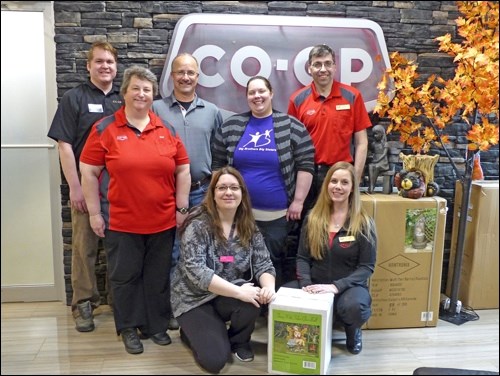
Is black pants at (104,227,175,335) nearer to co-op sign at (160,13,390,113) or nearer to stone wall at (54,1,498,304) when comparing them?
stone wall at (54,1,498,304)

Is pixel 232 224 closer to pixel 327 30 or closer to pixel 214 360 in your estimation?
pixel 214 360

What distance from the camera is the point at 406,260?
2.44 metres

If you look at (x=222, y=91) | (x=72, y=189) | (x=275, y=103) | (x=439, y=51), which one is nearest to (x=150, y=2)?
(x=222, y=91)

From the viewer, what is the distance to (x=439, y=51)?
280 cm

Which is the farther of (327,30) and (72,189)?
(327,30)

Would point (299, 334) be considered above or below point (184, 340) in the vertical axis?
above

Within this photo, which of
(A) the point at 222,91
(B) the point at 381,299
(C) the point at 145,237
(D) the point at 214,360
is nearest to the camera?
(D) the point at 214,360

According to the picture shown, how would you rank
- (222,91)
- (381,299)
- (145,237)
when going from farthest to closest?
(222,91) < (381,299) < (145,237)

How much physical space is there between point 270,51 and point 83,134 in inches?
44.5

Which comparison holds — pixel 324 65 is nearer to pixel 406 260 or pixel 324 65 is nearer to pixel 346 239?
pixel 346 239

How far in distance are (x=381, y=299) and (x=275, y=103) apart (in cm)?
124

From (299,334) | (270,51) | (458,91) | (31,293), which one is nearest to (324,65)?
(270,51)

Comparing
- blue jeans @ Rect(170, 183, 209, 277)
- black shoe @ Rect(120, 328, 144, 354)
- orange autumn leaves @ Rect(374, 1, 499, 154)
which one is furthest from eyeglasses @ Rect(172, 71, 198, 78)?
black shoe @ Rect(120, 328, 144, 354)

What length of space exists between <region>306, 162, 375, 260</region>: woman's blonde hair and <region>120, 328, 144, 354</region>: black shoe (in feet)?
3.05
